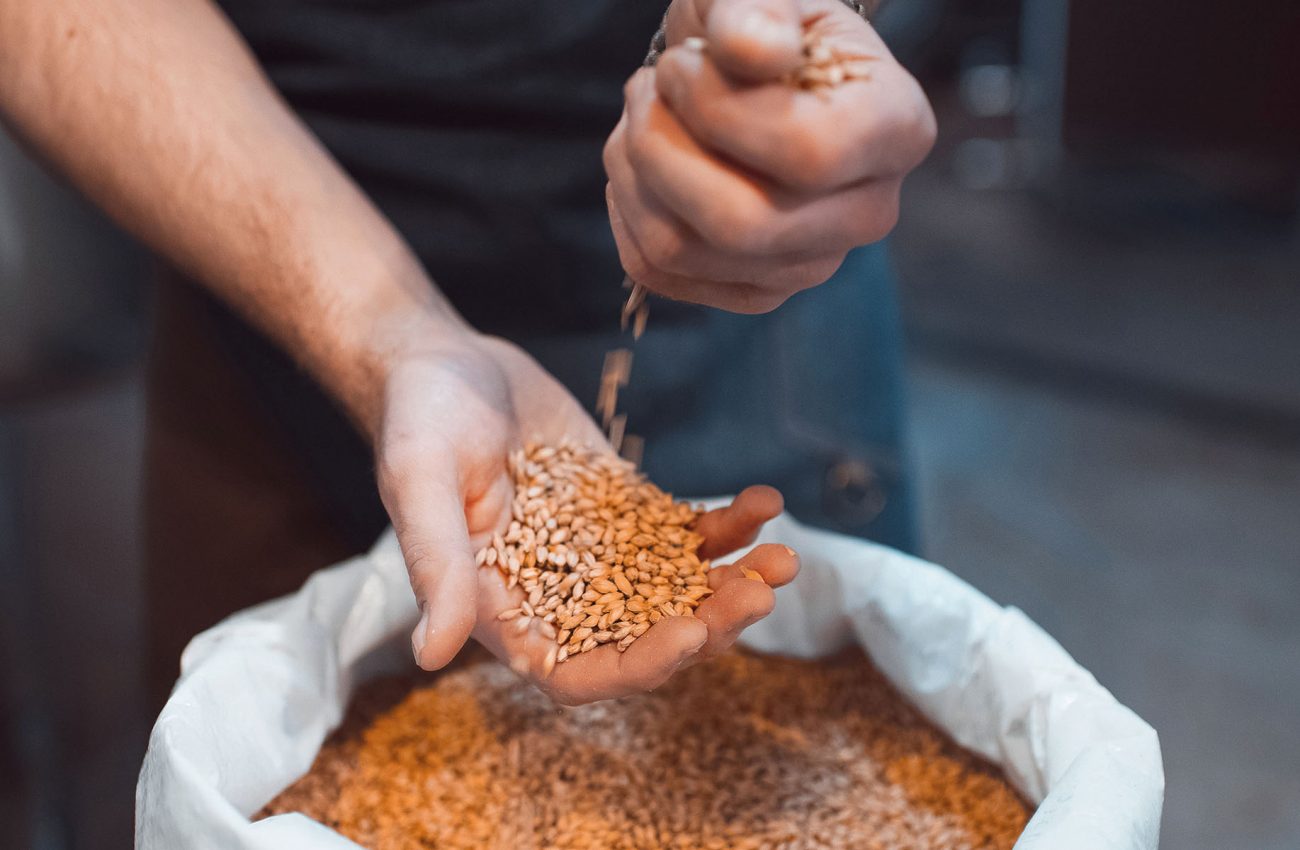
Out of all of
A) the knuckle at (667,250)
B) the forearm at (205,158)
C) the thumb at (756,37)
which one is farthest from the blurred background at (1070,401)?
the thumb at (756,37)

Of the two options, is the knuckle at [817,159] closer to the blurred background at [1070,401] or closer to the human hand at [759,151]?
the human hand at [759,151]

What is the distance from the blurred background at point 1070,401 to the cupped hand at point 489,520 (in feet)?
1.84

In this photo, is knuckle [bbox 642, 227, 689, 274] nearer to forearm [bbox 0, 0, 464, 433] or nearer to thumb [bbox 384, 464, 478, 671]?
thumb [bbox 384, 464, 478, 671]

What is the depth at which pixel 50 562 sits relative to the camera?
7.05 ft

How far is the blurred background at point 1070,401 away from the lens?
152 centimetres

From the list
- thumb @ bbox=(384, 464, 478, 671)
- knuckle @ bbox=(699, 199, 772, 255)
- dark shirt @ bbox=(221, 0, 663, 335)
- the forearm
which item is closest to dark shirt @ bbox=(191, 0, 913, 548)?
dark shirt @ bbox=(221, 0, 663, 335)

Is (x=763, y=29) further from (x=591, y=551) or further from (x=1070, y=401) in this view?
(x=1070, y=401)

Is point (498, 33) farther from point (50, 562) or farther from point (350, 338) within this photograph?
point (50, 562)

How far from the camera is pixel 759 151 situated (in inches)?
20.5

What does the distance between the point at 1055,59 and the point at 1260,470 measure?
1.04 m

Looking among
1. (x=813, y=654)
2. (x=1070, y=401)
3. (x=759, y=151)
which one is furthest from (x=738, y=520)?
(x=1070, y=401)

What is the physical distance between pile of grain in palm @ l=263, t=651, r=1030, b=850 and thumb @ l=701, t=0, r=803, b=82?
0.49 metres

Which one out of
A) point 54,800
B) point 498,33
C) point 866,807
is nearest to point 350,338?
point 498,33

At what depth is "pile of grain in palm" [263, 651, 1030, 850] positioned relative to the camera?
0.74 meters
